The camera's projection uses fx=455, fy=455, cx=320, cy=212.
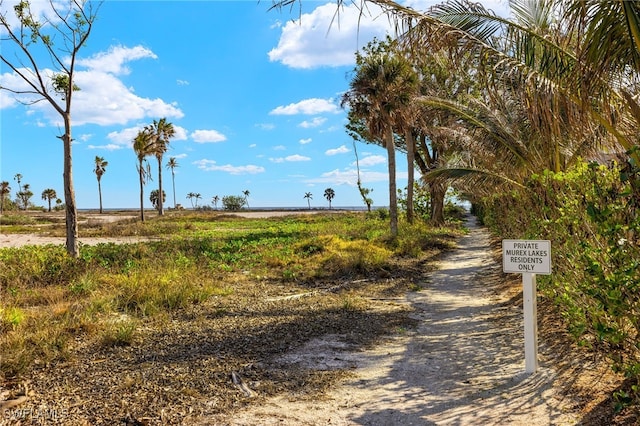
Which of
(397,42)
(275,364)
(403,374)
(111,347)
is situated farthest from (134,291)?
(397,42)

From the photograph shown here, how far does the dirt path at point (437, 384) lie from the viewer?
13.3ft

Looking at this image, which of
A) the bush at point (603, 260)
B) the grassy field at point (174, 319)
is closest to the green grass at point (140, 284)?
the grassy field at point (174, 319)

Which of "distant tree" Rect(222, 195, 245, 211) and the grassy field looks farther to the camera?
"distant tree" Rect(222, 195, 245, 211)

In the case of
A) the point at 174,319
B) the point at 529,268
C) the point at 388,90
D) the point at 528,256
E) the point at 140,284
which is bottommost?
the point at 174,319

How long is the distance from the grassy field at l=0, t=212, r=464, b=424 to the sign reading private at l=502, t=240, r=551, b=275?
2.37 m

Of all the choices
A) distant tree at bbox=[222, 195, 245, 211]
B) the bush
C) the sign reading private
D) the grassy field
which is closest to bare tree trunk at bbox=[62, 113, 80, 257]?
the grassy field

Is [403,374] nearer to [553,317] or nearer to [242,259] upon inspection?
[553,317]

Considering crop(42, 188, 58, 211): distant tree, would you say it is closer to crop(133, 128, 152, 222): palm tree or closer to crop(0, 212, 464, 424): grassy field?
crop(133, 128, 152, 222): palm tree

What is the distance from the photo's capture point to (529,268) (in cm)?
507

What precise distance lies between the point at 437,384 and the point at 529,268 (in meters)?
1.64

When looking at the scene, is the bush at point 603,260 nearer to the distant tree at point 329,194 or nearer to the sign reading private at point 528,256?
the sign reading private at point 528,256

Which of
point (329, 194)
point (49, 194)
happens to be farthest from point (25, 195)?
point (329, 194)

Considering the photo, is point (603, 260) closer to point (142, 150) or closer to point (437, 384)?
point (437, 384)

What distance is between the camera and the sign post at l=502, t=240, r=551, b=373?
498 centimetres
